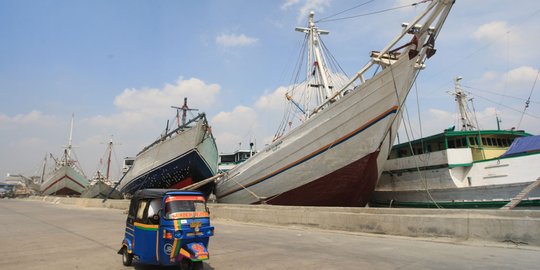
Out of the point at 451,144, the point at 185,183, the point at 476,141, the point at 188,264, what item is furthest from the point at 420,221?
the point at 185,183

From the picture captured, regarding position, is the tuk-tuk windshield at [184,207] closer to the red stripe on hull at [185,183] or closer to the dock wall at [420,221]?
the dock wall at [420,221]

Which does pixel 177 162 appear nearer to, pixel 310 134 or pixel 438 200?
pixel 310 134

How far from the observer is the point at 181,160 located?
23.4 metres

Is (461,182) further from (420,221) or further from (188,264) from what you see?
(188,264)

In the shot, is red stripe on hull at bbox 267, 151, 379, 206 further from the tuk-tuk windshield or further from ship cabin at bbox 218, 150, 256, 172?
ship cabin at bbox 218, 150, 256, 172

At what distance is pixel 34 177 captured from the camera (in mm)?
109875

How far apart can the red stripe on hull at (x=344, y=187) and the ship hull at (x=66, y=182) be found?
2230 inches

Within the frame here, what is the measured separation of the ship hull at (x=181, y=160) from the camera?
2311 cm

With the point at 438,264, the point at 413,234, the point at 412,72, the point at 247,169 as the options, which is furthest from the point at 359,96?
the point at 438,264

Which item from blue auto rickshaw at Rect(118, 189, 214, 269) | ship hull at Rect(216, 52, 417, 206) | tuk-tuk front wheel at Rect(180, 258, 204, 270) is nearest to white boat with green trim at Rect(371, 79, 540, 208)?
ship hull at Rect(216, 52, 417, 206)

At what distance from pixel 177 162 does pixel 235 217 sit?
9141 millimetres

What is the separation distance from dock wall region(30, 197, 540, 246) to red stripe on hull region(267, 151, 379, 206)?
297 centimetres

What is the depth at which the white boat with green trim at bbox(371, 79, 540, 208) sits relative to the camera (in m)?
14.7

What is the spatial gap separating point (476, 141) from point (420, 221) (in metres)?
12.1
